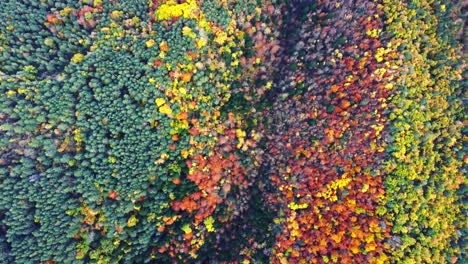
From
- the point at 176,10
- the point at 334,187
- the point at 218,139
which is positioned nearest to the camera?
the point at 176,10

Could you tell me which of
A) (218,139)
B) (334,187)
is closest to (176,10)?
(218,139)

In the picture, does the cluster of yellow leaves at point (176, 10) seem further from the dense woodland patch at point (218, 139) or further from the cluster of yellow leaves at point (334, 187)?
the cluster of yellow leaves at point (334, 187)

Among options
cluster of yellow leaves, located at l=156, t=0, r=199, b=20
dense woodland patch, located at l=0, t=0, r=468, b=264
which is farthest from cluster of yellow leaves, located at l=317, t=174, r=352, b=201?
cluster of yellow leaves, located at l=156, t=0, r=199, b=20

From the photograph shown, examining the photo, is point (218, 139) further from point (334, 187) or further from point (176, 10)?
point (176, 10)

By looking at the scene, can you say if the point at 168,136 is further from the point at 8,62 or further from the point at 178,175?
the point at 8,62

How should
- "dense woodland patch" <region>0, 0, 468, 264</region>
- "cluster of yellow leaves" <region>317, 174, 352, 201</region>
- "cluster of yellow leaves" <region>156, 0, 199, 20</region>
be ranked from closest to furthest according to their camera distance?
1. "dense woodland patch" <region>0, 0, 468, 264</region>
2. "cluster of yellow leaves" <region>156, 0, 199, 20</region>
3. "cluster of yellow leaves" <region>317, 174, 352, 201</region>

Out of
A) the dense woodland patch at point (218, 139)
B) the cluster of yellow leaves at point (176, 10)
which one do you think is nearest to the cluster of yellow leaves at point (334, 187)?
the dense woodland patch at point (218, 139)

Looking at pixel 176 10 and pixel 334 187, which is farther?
pixel 334 187

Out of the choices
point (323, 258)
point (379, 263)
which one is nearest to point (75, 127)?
point (323, 258)

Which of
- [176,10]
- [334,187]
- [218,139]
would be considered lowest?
[334,187]

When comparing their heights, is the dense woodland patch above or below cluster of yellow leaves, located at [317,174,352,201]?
above

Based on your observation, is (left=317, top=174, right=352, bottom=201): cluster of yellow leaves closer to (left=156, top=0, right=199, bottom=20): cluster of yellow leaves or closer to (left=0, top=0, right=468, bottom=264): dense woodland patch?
(left=0, top=0, right=468, bottom=264): dense woodland patch
